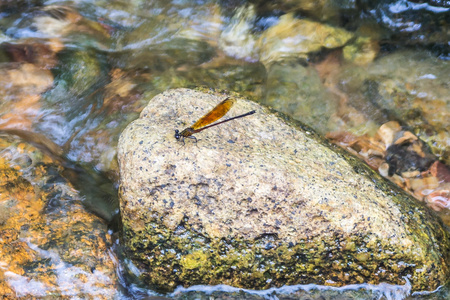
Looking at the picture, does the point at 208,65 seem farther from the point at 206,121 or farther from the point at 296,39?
the point at 206,121

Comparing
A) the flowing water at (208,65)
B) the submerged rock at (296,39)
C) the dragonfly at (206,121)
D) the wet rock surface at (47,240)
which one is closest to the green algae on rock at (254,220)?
the dragonfly at (206,121)

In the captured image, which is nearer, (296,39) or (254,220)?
(254,220)

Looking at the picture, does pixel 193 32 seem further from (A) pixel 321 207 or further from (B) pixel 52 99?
(A) pixel 321 207

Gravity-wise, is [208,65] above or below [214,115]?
below

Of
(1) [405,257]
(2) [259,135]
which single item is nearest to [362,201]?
(1) [405,257]

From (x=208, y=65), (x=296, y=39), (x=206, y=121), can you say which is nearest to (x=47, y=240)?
(x=206, y=121)

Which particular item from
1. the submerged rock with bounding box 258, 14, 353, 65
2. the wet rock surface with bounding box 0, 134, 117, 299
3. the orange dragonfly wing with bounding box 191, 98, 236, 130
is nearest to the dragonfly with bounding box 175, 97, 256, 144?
the orange dragonfly wing with bounding box 191, 98, 236, 130
